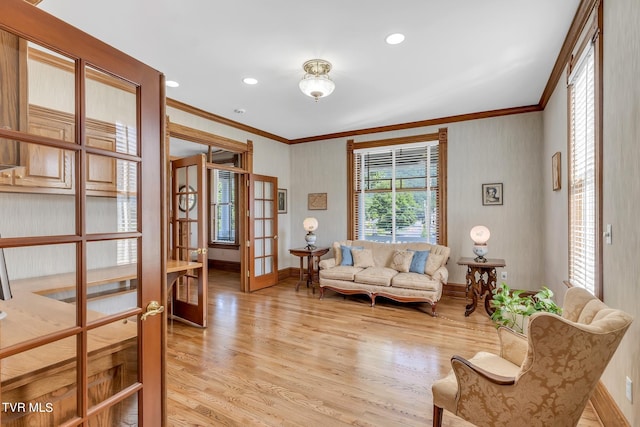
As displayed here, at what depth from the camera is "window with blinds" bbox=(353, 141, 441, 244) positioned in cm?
520

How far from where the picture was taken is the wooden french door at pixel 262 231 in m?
5.42

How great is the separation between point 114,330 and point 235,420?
47.7 inches

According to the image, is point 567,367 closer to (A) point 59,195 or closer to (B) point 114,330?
(B) point 114,330

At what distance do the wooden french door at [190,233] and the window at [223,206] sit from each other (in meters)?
3.13

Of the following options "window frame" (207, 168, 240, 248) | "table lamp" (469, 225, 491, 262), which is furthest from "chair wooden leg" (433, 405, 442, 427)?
"window frame" (207, 168, 240, 248)

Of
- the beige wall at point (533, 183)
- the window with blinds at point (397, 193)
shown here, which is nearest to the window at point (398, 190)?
the window with blinds at point (397, 193)

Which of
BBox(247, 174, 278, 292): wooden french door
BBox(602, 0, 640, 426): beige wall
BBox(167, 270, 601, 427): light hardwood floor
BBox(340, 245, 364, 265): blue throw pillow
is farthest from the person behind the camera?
BBox(247, 174, 278, 292): wooden french door

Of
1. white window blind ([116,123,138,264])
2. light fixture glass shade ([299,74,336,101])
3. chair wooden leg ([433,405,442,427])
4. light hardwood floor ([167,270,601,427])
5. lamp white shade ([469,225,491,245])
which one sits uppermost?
light fixture glass shade ([299,74,336,101])

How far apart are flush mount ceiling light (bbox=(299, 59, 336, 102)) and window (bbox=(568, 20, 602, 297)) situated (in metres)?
2.13

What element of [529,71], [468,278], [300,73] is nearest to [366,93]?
[300,73]

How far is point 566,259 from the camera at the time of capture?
313 centimetres

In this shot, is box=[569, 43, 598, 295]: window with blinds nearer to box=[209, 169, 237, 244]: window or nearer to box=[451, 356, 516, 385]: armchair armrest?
box=[451, 356, 516, 385]: armchair armrest

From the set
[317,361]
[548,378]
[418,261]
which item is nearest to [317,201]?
[418,261]

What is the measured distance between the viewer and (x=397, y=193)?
5477 millimetres
